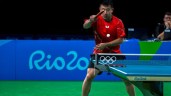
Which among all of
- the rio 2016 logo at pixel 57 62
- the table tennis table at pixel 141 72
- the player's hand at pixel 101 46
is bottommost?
the rio 2016 logo at pixel 57 62

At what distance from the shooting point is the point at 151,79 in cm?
307

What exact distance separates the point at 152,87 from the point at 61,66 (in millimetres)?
5814

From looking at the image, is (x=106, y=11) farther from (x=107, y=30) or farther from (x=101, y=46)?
(x=101, y=46)

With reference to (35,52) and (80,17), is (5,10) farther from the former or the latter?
(35,52)

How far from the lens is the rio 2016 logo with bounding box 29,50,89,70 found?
927 cm

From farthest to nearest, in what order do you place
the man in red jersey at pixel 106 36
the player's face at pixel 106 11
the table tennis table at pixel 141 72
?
the man in red jersey at pixel 106 36 → the player's face at pixel 106 11 → the table tennis table at pixel 141 72

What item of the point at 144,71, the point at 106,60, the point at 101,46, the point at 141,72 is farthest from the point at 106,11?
the point at 141,72

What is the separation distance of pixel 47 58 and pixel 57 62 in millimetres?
240

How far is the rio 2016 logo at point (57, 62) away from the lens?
9.27m

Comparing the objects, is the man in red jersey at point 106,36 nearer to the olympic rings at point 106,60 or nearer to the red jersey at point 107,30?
the red jersey at point 107,30

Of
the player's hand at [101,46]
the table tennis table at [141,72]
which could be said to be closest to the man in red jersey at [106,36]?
the player's hand at [101,46]

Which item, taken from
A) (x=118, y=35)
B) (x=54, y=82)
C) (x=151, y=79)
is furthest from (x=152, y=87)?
(x=54, y=82)

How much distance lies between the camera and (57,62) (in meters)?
9.31

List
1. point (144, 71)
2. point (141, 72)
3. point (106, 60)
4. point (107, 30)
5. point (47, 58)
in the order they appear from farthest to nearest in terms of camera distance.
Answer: point (47, 58) → point (107, 30) → point (106, 60) → point (144, 71) → point (141, 72)
